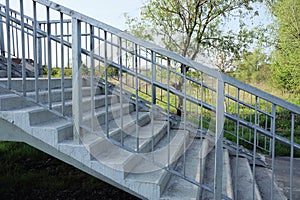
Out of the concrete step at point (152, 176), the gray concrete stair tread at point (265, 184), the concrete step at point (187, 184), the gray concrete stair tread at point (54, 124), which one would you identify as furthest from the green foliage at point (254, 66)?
the gray concrete stair tread at point (54, 124)

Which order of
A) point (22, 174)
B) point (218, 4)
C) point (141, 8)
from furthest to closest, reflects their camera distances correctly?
1. point (141, 8)
2. point (218, 4)
3. point (22, 174)

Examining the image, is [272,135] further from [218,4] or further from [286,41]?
[286,41]

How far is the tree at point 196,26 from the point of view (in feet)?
21.9

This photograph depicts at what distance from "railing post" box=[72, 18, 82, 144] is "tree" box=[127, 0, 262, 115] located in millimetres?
4356

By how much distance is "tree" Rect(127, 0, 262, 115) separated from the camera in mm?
6664

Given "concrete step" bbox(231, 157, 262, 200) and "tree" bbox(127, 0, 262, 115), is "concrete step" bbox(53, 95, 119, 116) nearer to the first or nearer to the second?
"concrete step" bbox(231, 157, 262, 200)

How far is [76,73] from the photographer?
1.92m

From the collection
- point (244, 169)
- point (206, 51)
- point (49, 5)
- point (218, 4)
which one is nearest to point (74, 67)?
point (49, 5)

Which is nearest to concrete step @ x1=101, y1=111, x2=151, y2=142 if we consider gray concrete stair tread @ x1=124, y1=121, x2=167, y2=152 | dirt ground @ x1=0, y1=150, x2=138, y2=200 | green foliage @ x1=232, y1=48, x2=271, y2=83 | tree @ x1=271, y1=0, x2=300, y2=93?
gray concrete stair tread @ x1=124, y1=121, x2=167, y2=152

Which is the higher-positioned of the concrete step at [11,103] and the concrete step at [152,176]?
the concrete step at [11,103]

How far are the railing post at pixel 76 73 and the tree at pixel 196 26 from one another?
4.36 meters

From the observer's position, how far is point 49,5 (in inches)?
74.2

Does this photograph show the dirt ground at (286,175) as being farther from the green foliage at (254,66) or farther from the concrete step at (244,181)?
the green foliage at (254,66)

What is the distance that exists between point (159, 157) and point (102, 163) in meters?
0.69
